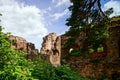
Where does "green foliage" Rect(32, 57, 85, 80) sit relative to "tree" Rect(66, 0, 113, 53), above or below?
below

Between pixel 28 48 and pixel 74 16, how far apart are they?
125ft

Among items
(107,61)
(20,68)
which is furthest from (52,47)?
(20,68)

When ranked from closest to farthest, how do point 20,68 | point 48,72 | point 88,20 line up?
point 20,68 → point 48,72 → point 88,20

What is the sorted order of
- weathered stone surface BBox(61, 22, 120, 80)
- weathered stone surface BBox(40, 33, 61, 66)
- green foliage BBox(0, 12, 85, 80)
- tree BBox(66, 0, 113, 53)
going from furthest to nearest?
weathered stone surface BBox(40, 33, 61, 66) < weathered stone surface BBox(61, 22, 120, 80) < tree BBox(66, 0, 113, 53) < green foliage BBox(0, 12, 85, 80)

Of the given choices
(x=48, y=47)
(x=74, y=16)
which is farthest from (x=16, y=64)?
(x=48, y=47)

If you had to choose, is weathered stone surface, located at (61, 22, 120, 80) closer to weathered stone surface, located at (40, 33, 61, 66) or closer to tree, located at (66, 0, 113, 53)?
tree, located at (66, 0, 113, 53)

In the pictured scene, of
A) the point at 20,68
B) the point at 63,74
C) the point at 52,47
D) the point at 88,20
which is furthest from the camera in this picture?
the point at 52,47

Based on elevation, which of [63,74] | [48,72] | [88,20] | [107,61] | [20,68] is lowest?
[63,74]

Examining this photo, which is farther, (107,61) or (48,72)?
(107,61)

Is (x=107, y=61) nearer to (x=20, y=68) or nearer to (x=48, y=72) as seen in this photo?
(x=48, y=72)

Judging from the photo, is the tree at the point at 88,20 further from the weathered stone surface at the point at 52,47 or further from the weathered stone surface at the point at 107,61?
the weathered stone surface at the point at 52,47

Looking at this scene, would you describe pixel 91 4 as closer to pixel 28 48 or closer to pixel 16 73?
pixel 16 73

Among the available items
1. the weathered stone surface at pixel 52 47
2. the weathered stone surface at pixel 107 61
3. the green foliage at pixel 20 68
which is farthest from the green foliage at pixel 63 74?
the weathered stone surface at pixel 52 47

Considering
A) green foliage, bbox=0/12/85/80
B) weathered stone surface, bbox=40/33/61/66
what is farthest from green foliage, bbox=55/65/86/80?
weathered stone surface, bbox=40/33/61/66
